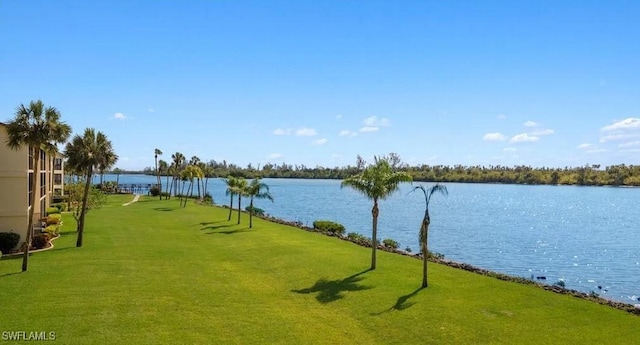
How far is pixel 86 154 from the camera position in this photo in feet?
96.5

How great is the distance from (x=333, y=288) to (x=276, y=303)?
3.07 meters

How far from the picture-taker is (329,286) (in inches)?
792

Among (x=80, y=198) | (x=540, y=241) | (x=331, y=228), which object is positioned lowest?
(x=540, y=241)

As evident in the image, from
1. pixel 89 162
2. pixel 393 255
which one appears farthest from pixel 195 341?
pixel 89 162

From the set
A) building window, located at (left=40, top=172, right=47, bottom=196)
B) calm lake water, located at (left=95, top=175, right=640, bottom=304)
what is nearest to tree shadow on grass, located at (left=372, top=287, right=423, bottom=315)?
calm lake water, located at (left=95, top=175, right=640, bottom=304)

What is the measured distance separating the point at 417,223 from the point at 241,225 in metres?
27.0

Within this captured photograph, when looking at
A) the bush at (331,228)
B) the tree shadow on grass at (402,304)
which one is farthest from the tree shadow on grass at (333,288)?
the bush at (331,228)

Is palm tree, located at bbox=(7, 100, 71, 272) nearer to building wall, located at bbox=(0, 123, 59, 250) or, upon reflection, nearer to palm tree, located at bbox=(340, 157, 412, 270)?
building wall, located at bbox=(0, 123, 59, 250)

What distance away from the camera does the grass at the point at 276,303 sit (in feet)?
46.3

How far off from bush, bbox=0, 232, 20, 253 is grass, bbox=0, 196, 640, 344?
230 cm

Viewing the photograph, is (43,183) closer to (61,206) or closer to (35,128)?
(61,206)

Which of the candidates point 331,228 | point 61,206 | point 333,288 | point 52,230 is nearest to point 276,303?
point 333,288

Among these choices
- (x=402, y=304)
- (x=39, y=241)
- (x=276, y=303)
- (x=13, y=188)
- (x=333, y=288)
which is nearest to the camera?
(x=402, y=304)

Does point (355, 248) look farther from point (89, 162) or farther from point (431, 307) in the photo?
point (89, 162)
